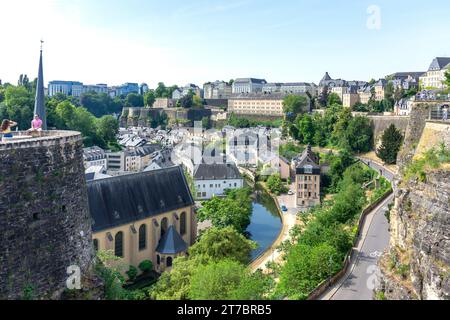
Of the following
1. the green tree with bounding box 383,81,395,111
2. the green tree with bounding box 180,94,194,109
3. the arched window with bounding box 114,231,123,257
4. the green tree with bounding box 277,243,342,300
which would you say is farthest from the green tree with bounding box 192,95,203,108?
the green tree with bounding box 277,243,342,300

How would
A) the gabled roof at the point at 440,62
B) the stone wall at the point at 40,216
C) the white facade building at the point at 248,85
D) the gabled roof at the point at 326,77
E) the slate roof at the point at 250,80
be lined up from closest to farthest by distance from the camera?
the stone wall at the point at 40,216, the gabled roof at the point at 440,62, the gabled roof at the point at 326,77, the white facade building at the point at 248,85, the slate roof at the point at 250,80

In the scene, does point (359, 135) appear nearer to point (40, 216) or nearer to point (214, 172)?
point (214, 172)

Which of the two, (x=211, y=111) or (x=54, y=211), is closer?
(x=54, y=211)

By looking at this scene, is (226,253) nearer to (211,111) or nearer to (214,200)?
(214,200)

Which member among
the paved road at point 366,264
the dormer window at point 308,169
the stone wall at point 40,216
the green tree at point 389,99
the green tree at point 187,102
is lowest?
the paved road at point 366,264

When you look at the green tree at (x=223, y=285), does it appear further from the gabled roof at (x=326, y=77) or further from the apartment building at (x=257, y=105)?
the gabled roof at (x=326, y=77)

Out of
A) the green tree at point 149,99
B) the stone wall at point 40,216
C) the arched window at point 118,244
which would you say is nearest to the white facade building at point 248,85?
the green tree at point 149,99

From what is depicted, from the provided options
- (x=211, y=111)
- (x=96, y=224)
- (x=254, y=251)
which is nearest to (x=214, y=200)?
(x=254, y=251)
